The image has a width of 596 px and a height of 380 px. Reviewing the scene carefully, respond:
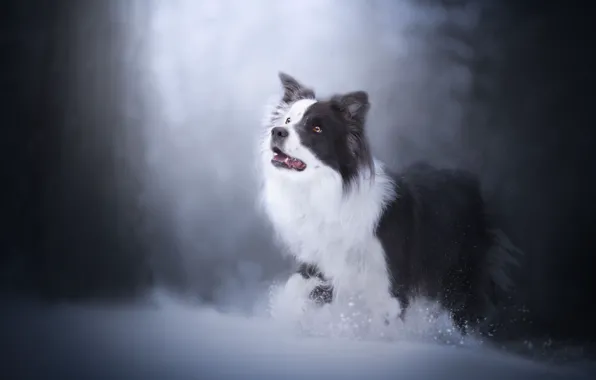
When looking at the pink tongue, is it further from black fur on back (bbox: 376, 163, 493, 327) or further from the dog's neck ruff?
black fur on back (bbox: 376, 163, 493, 327)

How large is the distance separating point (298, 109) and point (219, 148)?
49cm

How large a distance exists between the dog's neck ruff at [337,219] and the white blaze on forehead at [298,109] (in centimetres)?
21

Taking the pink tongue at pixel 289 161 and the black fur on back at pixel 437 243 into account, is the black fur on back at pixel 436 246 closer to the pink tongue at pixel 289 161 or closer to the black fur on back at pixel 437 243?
the black fur on back at pixel 437 243

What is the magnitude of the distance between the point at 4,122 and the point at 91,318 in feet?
3.06

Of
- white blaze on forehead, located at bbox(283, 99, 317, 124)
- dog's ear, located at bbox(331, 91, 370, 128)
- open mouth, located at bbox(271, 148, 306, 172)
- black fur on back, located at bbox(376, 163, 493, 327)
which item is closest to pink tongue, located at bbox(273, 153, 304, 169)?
open mouth, located at bbox(271, 148, 306, 172)

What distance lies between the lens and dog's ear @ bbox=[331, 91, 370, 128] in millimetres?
2037

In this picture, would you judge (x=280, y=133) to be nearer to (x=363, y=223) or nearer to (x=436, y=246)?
(x=363, y=223)

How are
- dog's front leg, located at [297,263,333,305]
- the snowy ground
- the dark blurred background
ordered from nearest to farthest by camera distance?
the snowy ground
dog's front leg, located at [297,263,333,305]
the dark blurred background

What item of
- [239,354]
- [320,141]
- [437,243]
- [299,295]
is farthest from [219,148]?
[437,243]

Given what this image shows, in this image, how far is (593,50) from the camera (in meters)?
2.20

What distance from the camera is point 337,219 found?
202 cm

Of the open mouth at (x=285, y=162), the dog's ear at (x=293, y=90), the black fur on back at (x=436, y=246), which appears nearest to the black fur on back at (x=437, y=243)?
the black fur on back at (x=436, y=246)

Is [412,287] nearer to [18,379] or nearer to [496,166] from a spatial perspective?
[496,166]

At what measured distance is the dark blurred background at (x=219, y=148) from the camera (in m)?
2.18
